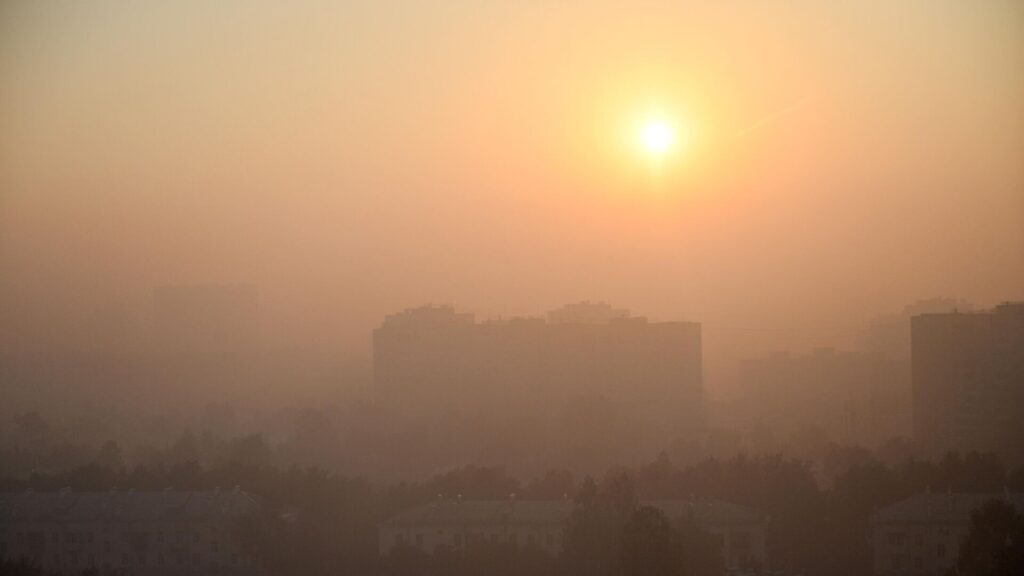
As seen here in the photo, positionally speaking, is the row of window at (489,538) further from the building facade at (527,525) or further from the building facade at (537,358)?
the building facade at (537,358)

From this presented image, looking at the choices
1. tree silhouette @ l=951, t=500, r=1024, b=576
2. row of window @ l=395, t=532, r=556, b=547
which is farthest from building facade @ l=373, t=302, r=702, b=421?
tree silhouette @ l=951, t=500, r=1024, b=576

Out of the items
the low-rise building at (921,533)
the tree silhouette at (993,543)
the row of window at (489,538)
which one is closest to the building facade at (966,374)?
the low-rise building at (921,533)

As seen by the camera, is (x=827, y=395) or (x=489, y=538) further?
(x=827, y=395)

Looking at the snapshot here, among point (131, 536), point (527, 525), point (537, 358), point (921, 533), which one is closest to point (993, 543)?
point (921, 533)

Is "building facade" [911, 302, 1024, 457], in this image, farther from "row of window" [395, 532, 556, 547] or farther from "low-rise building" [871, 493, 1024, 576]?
"row of window" [395, 532, 556, 547]

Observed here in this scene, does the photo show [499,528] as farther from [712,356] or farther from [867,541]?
[712,356]

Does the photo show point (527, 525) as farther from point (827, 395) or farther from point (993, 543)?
point (827, 395)
